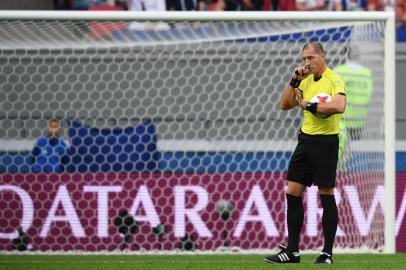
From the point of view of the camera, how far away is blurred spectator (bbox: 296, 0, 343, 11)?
15.1m

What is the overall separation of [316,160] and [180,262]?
1.36m

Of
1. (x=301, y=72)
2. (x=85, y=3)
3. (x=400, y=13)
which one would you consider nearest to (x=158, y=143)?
(x=301, y=72)

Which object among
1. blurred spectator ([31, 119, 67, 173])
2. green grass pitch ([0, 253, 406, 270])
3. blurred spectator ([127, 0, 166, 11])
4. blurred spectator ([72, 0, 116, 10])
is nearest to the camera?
green grass pitch ([0, 253, 406, 270])

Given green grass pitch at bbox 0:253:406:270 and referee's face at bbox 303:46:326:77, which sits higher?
referee's face at bbox 303:46:326:77

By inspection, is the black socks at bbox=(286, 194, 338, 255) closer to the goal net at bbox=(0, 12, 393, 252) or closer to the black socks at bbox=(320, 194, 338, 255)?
the black socks at bbox=(320, 194, 338, 255)

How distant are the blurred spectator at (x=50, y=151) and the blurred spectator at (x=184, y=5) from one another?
4.22 metres

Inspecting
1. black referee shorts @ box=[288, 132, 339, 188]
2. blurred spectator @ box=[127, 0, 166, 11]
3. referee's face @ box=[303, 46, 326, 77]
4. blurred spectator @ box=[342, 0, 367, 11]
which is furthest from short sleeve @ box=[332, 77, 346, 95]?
blurred spectator @ box=[342, 0, 367, 11]

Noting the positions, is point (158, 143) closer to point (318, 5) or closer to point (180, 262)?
point (180, 262)

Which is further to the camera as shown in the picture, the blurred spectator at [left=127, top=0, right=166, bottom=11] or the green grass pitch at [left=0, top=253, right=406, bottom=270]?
the blurred spectator at [left=127, top=0, right=166, bottom=11]

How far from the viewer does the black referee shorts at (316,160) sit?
8.46 meters

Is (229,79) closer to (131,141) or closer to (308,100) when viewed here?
(131,141)

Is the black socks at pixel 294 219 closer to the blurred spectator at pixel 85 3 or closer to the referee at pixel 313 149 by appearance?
the referee at pixel 313 149

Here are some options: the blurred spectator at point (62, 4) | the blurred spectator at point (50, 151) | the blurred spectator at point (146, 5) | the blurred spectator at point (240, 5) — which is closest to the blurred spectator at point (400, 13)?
the blurred spectator at point (240, 5)

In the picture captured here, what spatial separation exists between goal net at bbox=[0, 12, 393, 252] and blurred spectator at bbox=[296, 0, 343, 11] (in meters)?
3.68
